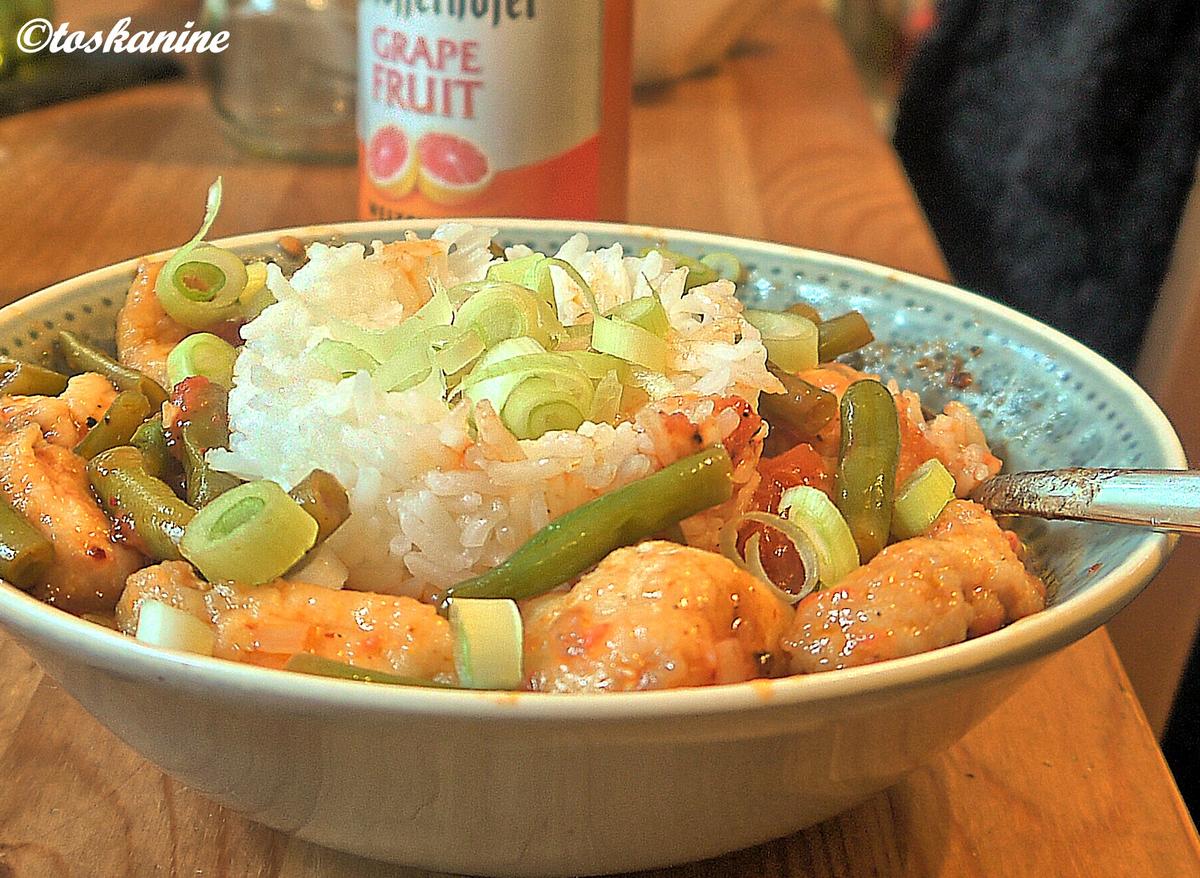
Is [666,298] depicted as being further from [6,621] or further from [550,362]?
[6,621]

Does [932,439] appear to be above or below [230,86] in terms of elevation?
above

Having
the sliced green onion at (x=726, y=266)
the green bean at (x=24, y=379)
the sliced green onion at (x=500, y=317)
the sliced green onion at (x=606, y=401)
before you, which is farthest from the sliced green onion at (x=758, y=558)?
the green bean at (x=24, y=379)

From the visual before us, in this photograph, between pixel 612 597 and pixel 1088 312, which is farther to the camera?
pixel 1088 312

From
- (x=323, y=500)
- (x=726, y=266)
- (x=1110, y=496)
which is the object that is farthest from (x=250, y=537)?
(x=726, y=266)

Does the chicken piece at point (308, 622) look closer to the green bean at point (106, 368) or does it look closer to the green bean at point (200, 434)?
the green bean at point (200, 434)

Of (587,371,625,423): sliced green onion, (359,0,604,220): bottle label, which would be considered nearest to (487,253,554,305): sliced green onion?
(587,371,625,423): sliced green onion

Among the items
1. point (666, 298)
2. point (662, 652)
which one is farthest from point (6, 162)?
point (662, 652)
